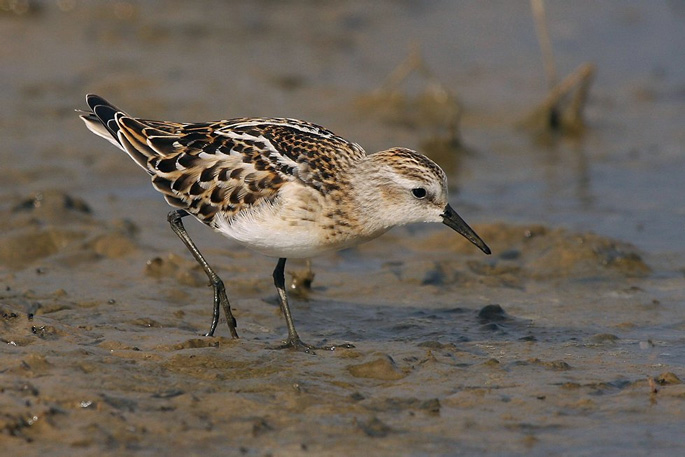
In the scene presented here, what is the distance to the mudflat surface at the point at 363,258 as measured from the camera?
666 centimetres

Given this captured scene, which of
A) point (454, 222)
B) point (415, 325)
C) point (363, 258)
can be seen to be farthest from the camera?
point (363, 258)

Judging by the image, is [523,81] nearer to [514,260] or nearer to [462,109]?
[462,109]

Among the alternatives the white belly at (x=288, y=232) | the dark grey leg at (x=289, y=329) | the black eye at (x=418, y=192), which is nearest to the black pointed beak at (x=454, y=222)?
the black eye at (x=418, y=192)

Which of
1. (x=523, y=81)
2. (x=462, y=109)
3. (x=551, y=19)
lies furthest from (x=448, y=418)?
(x=551, y=19)

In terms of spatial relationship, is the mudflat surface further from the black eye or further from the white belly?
the black eye

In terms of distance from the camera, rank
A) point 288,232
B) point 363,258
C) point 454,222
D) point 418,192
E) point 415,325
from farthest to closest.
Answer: point 363,258, point 415,325, point 454,222, point 418,192, point 288,232

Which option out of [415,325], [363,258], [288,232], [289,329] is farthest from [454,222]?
[363,258]

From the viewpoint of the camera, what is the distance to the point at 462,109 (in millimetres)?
15453

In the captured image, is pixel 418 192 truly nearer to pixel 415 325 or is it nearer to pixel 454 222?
pixel 454 222

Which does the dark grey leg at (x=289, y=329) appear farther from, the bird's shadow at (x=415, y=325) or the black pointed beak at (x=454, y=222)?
the black pointed beak at (x=454, y=222)

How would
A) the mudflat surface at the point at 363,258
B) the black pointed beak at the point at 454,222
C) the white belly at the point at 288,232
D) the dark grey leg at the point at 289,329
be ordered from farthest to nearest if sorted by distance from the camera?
the black pointed beak at the point at 454,222
the dark grey leg at the point at 289,329
the white belly at the point at 288,232
the mudflat surface at the point at 363,258

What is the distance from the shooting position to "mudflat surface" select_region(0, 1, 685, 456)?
21.8 feet

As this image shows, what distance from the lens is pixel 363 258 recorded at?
10.8 m

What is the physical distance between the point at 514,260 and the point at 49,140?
6.19m
